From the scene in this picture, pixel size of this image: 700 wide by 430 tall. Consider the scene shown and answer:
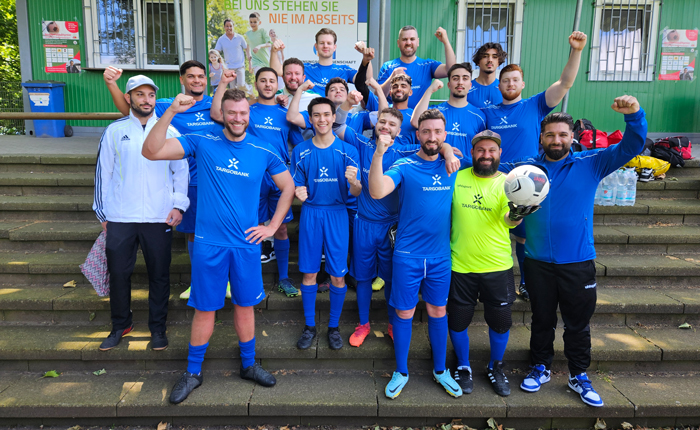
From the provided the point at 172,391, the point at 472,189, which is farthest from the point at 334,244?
the point at 172,391

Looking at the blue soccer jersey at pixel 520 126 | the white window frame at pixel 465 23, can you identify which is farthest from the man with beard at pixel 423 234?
the white window frame at pixel 465 23

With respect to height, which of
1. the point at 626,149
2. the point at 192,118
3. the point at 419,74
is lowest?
the point at 626,149

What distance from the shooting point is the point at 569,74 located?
12.3 ft

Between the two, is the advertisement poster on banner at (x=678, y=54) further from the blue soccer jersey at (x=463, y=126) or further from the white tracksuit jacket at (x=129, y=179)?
the white tracksuit jacket at (x=129, y=179)

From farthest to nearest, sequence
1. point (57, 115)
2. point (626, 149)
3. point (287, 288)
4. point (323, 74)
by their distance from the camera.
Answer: point (57, 115) < point (323, 74) < point (287, 288) < point (626, 149)

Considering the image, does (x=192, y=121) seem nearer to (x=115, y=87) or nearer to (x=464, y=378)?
(x=115, y=87)

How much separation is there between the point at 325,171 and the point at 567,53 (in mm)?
7779

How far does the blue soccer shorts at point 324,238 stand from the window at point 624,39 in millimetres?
8031

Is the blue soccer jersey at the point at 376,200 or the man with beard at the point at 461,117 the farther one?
the man with beard at the point at 461,117

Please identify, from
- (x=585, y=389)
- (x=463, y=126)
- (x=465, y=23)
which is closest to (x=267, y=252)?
(x=463, y=126)

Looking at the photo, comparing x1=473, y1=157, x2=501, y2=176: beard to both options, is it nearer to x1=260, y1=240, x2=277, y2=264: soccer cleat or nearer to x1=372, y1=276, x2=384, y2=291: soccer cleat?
x1=372, y1=276, x2=384, y2=291: soccer cleat

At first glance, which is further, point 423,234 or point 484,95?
point 484,95

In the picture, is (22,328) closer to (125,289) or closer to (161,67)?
(125,289)

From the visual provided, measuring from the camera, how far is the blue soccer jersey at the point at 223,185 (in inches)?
128
